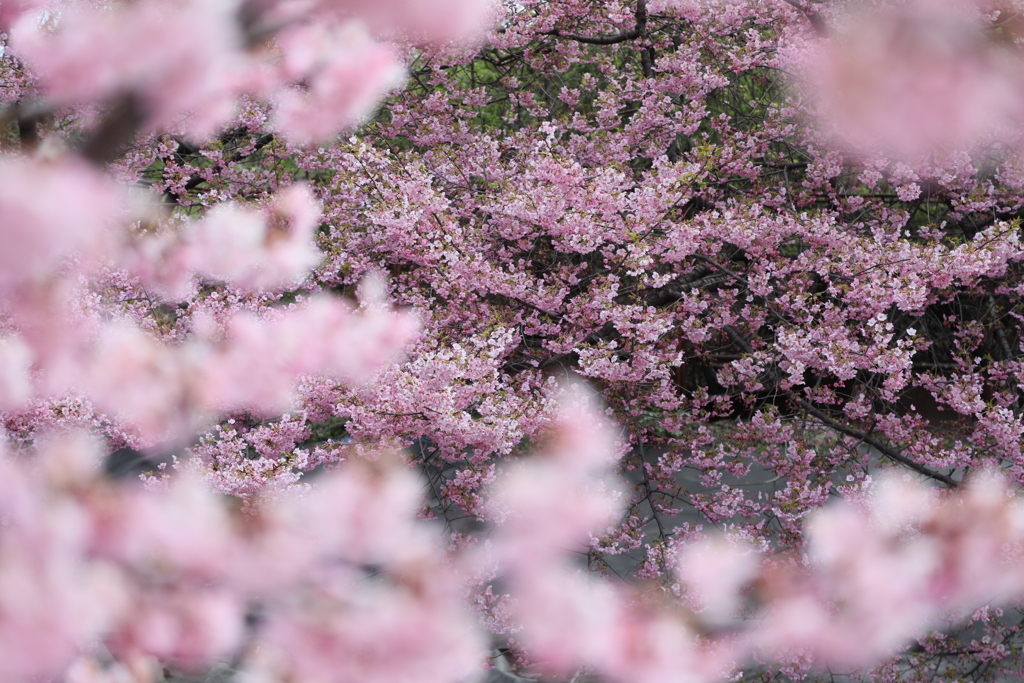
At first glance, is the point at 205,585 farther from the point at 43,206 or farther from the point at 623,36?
the point at 623,36

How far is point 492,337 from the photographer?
3.95 metres

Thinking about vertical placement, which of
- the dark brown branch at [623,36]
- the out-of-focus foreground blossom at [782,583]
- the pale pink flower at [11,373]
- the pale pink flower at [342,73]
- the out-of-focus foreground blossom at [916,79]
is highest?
the dark brown branch at [623,36]

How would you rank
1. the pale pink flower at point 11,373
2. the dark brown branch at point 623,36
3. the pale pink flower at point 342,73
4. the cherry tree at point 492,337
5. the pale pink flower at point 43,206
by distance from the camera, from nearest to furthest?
1. the pale pink flower at point 43,206
2. the cherry tree at point 492,337
3. the pale pink flower at point 342,73
4. the pale pink flower at point 11,373
5. the dark brown branch at point 623,36

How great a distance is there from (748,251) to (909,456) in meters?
1.74

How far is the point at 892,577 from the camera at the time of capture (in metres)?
1.57

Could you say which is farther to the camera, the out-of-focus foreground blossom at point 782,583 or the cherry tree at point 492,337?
the out-of-focus foreground blossom at point 782,583

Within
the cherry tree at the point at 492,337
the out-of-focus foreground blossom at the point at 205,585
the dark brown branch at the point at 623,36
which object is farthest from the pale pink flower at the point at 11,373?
the dark brown branch at the point at 623,36

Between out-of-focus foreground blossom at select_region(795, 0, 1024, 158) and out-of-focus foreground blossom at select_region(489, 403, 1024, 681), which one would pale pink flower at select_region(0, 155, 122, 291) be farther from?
out-of-focus foreground blossom at select_region(795, 0, 1024, 158)

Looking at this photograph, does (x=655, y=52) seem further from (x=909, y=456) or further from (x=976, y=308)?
(x=909, y=456)

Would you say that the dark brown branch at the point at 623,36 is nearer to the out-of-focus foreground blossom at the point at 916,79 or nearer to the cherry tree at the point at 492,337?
the cherry tree at the point at 492,337

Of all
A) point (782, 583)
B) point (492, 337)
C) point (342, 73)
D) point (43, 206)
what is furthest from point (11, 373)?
point (492, 337)

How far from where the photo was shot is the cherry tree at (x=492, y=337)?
1293mm

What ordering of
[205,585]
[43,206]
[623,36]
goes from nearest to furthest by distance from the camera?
1. [43,206]
2. [205,585]
3. [623,36]

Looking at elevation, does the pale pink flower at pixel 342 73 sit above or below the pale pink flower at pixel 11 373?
above
